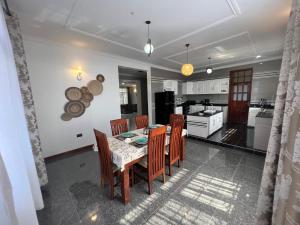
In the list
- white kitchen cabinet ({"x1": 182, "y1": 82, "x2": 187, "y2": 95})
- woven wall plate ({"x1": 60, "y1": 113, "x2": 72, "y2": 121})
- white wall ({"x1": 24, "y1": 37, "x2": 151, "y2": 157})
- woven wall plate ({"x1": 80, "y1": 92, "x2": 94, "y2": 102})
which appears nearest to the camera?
white wall ({"x1": 24, "y1": 37, "x2": 151, "y2": 157})

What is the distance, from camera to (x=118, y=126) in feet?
8.91

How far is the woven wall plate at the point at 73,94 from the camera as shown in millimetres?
3215

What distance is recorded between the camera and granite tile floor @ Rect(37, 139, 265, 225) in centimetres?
157

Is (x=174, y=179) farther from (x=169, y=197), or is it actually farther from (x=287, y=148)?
(x=287, y=148)

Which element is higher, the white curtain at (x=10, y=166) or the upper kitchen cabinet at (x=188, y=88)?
the upper kitchen cabinet at (x=188, y=88)

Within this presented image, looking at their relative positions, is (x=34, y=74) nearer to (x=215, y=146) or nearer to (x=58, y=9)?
(x=58, y=9)

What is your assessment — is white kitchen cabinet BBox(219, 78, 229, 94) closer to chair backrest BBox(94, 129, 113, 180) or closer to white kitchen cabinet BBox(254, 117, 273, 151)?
white kitchen cabinet BBox(254, 117, 273, 151)

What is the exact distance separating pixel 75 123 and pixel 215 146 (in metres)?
3.67

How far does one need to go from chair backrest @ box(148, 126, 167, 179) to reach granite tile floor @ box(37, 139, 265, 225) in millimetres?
341

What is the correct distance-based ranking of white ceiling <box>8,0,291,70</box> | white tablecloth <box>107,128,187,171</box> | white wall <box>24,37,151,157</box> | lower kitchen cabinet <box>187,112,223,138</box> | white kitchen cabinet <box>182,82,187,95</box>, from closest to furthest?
white tablecloth <box>107,128,187,171</box>
white ceiling <box>8,0,291,70</box>
white wall <box>24,37,151,157</box>
lower kitchen cabinet <box>187,112,223,138</box>
white kitchen cabinet <box>182,82,187,95</box>

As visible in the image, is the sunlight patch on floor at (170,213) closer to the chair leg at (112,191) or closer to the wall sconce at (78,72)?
the chair leg at (112,191)

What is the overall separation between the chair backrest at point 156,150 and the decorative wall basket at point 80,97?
2468 mm

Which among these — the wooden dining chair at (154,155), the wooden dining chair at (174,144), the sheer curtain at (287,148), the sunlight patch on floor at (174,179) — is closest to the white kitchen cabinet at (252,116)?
the sunlight patch on floor at (174,179)

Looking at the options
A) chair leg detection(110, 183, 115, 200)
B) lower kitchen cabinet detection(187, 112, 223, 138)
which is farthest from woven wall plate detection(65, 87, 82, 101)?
lower kitchen cabinet detection(187, 112, 223, 138)
